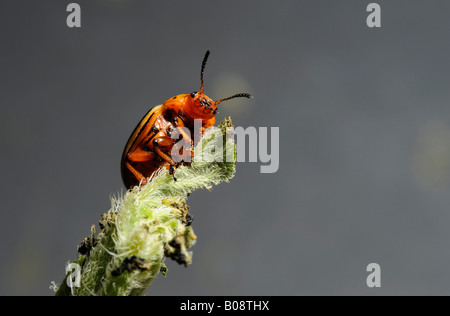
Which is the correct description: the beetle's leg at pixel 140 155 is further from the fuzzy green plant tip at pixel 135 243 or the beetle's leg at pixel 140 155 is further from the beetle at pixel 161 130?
the fuzzy green plant tip at pixel 135 243

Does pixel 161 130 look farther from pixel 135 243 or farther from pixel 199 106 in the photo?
pixel 135 243

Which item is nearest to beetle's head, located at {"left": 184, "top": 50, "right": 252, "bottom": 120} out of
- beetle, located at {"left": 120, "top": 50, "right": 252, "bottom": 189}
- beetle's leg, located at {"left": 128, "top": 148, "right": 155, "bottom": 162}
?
beetle, located at {"left": 120, "top": 50, "right": 252, "bottom": 189}

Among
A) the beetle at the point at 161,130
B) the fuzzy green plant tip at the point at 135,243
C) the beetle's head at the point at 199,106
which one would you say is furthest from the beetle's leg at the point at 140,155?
the fuzzy green plant tip at the point at 135,243

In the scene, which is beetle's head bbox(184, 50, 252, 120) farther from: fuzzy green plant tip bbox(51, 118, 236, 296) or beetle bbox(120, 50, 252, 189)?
fuzzy green plant tip bbox(51, 118, 236, 296)

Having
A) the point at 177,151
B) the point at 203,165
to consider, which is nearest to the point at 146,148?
the point at 177,151

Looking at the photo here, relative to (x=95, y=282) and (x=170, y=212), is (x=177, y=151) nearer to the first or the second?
(x=170, y=212)

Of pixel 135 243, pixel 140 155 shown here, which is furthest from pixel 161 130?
pixel 135 243
